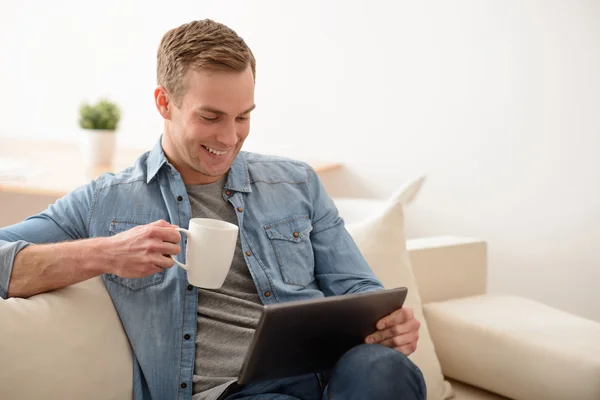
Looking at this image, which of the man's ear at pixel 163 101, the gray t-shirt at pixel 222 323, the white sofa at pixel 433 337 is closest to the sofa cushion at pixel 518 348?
the white sofa at pixel 433 337

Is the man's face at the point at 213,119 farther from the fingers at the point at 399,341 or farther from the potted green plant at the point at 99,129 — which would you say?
the potted green plant at the point at 99,129

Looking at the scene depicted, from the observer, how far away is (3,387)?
129cm

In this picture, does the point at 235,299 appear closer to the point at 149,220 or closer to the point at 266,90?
the point at 149,220

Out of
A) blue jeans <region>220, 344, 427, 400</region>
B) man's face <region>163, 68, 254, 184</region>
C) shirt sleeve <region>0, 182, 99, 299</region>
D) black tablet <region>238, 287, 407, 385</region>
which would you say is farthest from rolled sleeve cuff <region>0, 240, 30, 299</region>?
blue jeans <region>220, 344, 427, 400</region>

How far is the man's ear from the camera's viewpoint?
1627mm

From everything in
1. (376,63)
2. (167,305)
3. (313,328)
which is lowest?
(167,305)

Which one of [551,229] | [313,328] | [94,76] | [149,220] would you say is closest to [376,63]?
[551,229]

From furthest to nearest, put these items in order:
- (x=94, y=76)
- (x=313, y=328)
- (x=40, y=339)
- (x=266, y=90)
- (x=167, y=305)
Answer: (x=94, y=76)
(x=266, y=90)
(x=167, y=305)
(x=40, y=339)
(x=313, y=328)

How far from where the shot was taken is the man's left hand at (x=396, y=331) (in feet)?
4.47

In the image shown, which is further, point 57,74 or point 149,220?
point 57,74

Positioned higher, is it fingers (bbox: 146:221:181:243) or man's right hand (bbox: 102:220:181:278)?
fingers (bbox: 146:221:181:243)

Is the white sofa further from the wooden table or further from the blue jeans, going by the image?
the wooden table

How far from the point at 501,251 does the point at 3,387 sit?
76.3 inches

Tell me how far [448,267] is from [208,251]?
3.48 feet
